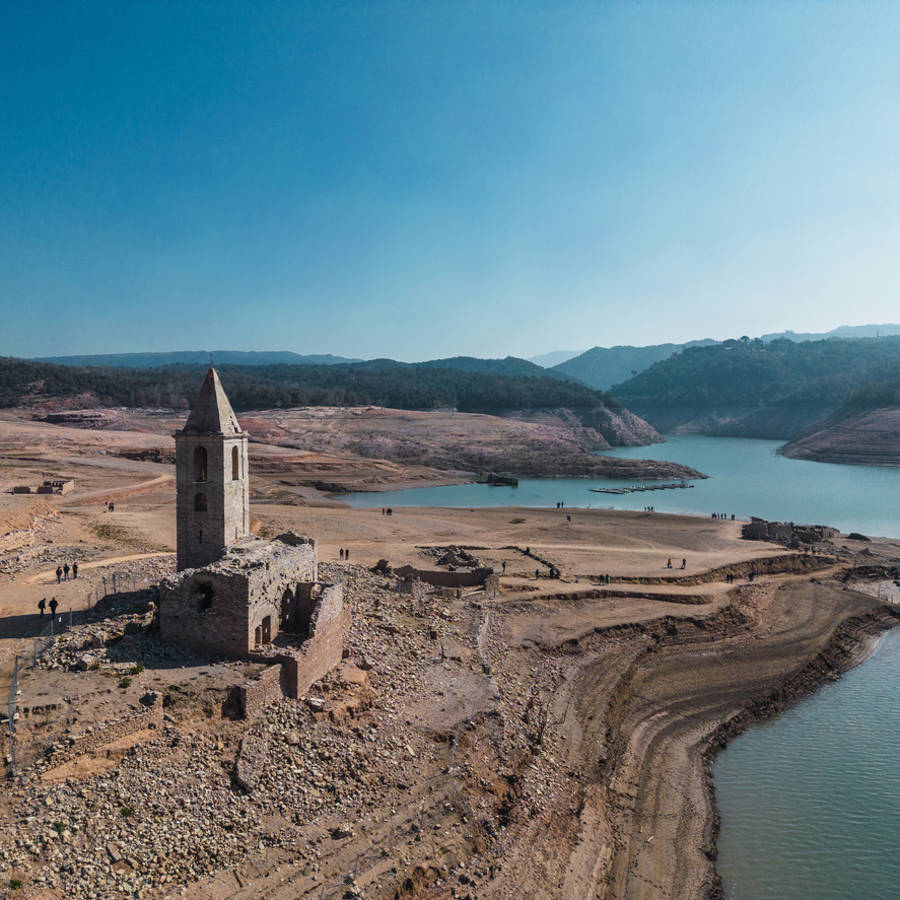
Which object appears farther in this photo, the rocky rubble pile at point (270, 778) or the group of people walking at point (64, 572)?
the group of people walking at point (64, 572)

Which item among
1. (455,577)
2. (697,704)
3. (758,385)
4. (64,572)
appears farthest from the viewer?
(758,385)

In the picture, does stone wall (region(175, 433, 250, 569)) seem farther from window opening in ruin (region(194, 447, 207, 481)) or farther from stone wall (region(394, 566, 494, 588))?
stone wall (region(394, 566, 494, 588))

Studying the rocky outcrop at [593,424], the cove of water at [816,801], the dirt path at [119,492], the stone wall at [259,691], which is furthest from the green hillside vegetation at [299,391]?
the stone wall at [259,691]

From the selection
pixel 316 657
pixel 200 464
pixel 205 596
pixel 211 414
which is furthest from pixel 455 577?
pixel 205 596

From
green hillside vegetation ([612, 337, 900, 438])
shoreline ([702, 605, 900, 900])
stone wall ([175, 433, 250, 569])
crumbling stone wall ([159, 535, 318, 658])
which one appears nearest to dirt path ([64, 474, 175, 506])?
stone wall ([175, 433, 250, 569])

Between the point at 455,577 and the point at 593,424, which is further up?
the point at 593,424

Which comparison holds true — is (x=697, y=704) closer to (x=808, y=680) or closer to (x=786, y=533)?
(x=808, y=680)

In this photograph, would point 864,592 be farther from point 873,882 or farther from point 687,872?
point 687,872

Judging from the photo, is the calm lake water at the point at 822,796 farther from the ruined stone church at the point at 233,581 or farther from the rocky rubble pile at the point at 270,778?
the ruined stone church at the point at 233,581
